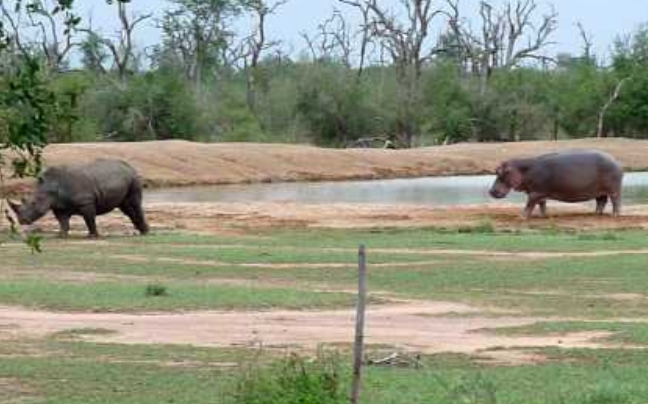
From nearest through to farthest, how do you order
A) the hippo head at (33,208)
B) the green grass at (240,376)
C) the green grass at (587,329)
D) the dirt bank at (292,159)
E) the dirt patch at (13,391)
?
1. the green grass at (240,376)
2. the dirt patch at (13,391)
3. the green grass at (587,329)
4. the hippo head at (33,208)
5. the dirt bank at (292,159)

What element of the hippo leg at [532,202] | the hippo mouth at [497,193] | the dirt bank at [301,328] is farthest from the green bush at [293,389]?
the hippo mouth at [497,193]

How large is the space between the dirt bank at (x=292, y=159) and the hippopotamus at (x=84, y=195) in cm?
1985

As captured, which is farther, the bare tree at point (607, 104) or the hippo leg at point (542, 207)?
the bare tree at point (607, 104)

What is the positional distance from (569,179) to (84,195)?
13507 millimetres

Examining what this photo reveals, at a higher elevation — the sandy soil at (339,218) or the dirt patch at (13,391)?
the dirt patch at (13,391)

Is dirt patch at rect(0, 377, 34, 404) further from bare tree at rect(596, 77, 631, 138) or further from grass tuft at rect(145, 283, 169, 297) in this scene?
bare tree at rect(596, 77, 631, 138)

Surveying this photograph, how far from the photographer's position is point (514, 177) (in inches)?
1602

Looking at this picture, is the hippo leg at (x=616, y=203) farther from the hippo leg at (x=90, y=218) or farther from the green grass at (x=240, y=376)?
the green grass at (x=240, y=376)

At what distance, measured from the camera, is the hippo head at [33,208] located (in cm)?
3192

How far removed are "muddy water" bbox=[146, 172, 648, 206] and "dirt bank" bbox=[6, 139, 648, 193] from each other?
6.06 feet

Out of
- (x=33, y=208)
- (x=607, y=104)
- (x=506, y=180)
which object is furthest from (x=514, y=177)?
(x=607, y=104)

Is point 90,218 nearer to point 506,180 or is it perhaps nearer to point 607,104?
point 506,180

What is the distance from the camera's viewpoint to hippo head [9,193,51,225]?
31922 mm

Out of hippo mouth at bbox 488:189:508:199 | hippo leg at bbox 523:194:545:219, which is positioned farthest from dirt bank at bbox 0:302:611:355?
hippo mouth at bbox 488:189:508:199
